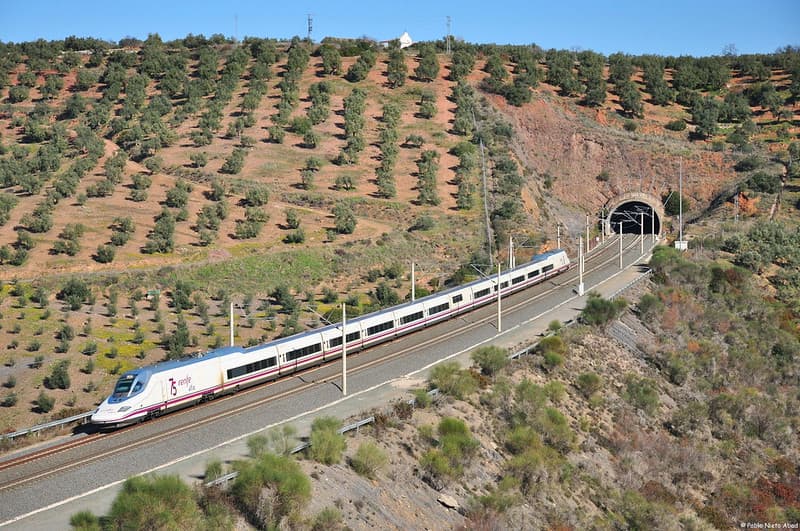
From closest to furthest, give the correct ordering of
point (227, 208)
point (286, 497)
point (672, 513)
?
point (286, 497), point (672, 513), point (227, 208)

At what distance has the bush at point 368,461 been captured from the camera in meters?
28.0

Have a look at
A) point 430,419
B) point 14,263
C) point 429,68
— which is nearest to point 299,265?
point 14,263

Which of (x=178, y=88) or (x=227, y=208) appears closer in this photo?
(x=227, y=208)

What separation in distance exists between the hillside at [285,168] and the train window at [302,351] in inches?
432

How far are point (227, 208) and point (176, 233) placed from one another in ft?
26.9

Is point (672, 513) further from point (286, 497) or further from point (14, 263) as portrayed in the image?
point (14, 263)

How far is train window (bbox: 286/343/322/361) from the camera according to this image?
40.5 metres

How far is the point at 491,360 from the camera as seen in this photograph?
40.3 m

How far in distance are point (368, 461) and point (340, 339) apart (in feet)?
54.1

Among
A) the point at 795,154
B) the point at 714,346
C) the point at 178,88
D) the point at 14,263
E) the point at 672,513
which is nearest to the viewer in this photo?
the point at 672,513

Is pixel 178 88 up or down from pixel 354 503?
up

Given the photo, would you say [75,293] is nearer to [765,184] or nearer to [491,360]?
[491,360]

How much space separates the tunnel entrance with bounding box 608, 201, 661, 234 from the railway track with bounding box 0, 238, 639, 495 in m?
56.2

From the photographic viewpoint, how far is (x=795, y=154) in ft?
348
